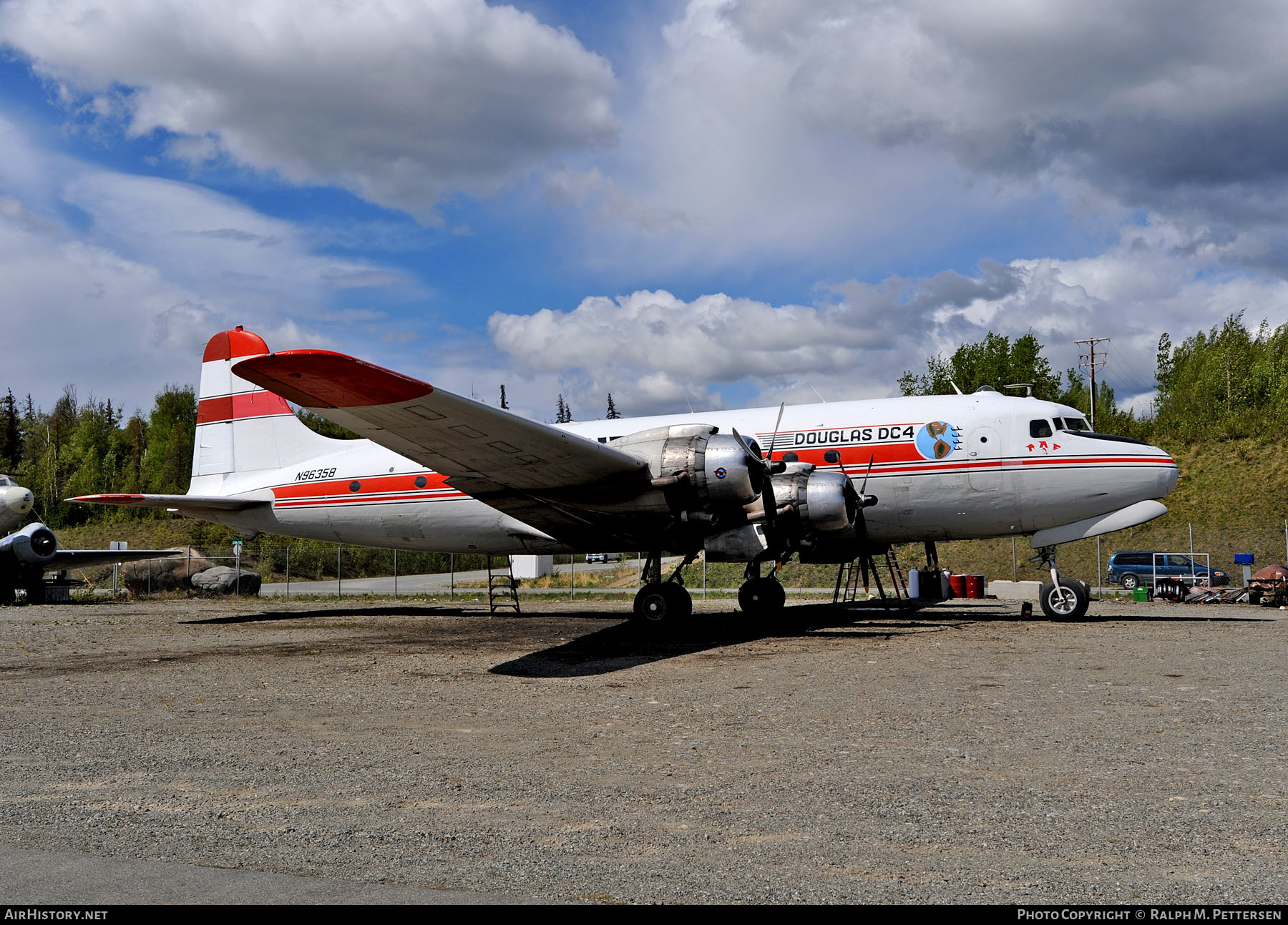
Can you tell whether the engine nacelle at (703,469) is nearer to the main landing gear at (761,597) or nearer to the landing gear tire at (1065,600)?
the main landing gear at (761,597)

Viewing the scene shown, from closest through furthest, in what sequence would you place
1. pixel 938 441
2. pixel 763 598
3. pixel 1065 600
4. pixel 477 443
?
pixel 477 443, pixel 938 441, pixel 1065 600, pixel 763 598

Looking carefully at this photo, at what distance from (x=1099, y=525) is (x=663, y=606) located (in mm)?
7581

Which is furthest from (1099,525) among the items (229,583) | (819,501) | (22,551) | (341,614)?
(22,551)

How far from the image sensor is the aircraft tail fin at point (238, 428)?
1930 cm

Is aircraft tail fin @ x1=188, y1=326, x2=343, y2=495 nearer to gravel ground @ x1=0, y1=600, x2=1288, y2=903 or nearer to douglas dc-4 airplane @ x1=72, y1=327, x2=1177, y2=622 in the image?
douglas dc-4 airplane @ x1=72, y1=327, x2=1177, y2=622

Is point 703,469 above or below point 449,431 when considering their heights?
below

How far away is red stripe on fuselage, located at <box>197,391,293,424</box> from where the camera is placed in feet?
64.2

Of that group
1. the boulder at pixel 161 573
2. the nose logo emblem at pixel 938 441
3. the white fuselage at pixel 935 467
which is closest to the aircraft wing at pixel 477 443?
the white fuselage at pixel 935 467

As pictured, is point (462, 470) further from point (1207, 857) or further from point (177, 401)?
point (177, 401)

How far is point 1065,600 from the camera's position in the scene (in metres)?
15.7

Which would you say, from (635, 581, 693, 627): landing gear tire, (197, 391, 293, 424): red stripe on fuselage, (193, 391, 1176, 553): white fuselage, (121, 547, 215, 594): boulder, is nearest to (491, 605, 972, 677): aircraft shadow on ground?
(635, 581, 693, 627): landing gear tire

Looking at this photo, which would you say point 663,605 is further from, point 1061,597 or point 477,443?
point 1061,597

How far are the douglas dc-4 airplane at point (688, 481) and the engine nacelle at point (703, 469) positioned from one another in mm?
29
